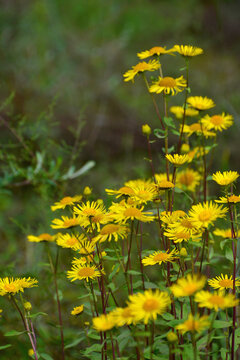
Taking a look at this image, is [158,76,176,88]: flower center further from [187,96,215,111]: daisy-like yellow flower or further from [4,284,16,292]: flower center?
[4,284,16,292]: flower center

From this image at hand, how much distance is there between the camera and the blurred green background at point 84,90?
1842 mm

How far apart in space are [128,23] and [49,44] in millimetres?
1424

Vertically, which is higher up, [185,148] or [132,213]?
[185,148]

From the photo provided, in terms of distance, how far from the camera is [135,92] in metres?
3.79

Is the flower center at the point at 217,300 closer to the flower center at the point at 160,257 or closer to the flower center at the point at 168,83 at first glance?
the flower center at the point at 160,257

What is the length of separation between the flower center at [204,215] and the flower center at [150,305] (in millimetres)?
159

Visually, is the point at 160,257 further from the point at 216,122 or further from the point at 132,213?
the point at 216,122

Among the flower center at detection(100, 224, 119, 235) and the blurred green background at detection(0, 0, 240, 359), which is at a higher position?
the blurred green background at detection(0, 0, 240, 359)

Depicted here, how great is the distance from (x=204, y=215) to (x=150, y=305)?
7.0 inches

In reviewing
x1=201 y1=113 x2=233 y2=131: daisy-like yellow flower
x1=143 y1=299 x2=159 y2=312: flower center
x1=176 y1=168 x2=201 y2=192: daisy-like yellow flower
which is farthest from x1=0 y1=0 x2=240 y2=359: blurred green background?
x1=143 y1=299 x2=159 y2=312: flower center

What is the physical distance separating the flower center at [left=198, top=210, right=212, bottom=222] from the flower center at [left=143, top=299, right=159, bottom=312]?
0.16m

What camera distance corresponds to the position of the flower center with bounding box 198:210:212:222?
Result: 68 centimetres

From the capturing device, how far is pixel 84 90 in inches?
131

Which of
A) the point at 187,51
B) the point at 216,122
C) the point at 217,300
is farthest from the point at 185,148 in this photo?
the point at 217,300
